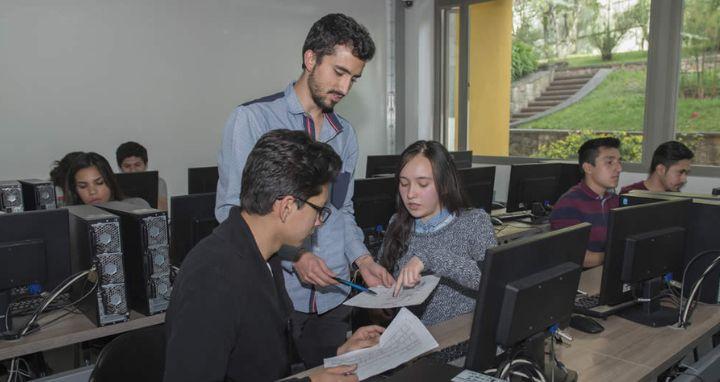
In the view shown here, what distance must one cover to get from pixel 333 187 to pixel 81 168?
74.5 inches

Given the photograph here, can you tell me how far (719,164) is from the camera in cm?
457

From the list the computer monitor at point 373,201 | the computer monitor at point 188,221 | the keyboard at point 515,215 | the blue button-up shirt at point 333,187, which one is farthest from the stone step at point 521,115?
the blue button-up shirt at point 333,187

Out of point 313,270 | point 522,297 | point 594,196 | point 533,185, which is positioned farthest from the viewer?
point 533,185

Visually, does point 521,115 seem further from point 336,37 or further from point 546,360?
point 546,360

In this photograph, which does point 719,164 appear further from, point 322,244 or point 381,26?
point 322,244

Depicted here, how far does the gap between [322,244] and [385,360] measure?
1.96 feet

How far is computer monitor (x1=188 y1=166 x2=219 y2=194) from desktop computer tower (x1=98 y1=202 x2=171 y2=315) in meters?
1.43

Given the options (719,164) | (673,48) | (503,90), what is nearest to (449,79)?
(503,90)

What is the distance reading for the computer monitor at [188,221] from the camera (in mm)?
2559

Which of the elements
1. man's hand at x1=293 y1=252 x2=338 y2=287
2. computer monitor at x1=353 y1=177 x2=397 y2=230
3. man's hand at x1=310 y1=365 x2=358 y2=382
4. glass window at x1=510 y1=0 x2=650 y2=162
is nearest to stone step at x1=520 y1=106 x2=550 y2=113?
glass window at x1=510 y1=0 x2=650 y2=162

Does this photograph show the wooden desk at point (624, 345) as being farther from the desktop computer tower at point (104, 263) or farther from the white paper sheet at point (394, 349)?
the desktop computer tower at point (104, 263)

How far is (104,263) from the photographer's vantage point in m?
2.10

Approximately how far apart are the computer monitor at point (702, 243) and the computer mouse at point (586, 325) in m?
0.47

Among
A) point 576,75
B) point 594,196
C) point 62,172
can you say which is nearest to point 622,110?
point 576,75
